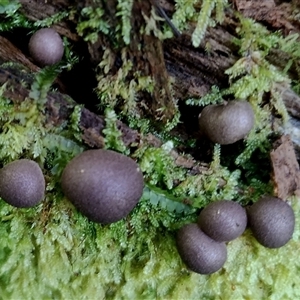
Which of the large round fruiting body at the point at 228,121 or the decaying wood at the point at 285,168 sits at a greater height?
the large round fruiting body at the point at 228,121

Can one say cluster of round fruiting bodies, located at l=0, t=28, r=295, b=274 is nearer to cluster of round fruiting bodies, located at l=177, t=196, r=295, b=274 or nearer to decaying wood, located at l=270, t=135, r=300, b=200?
cluster of round fruiting bodies, located at l=177, t=196, r=295, b=274

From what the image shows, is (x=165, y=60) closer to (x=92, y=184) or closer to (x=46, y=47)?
(x=46, y=47)

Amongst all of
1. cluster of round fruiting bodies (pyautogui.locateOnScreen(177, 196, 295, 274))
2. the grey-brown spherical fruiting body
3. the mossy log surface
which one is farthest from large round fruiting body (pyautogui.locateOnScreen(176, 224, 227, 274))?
the grey-brown spherical fruiting body

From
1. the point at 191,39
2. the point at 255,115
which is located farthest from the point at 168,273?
the point at 191,39

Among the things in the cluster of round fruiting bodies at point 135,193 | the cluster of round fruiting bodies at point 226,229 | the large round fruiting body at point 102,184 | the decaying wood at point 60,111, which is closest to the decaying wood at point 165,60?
the decaying wood at point 60,111

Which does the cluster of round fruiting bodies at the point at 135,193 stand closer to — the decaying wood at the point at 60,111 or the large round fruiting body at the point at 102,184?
the large round fruiting body at the point at 102,184

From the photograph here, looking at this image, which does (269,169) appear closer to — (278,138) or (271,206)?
(278,138)
